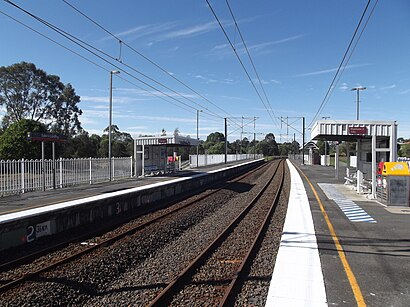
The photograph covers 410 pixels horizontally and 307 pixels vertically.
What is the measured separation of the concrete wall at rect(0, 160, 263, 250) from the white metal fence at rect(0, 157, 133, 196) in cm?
605

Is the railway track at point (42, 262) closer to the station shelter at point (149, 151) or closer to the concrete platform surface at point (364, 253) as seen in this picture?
the concrete platform surface at point (364, 253)

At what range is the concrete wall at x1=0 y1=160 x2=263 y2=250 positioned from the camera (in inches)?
329

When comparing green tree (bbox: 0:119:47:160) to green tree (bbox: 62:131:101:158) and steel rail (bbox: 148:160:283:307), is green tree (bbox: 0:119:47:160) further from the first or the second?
steel rail (bbox: 148:160:283:307)

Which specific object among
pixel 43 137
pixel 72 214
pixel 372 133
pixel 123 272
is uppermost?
pixel 372 133

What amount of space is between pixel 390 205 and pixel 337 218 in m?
4.15

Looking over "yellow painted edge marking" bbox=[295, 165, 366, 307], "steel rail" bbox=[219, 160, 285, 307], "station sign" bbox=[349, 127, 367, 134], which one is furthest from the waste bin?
"steel rail" bbox=[219, 160, 285, 307]

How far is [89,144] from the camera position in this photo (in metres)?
66.7

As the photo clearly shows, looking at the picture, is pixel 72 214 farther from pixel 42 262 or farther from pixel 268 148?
pixel 268 148

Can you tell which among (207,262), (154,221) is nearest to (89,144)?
(154,221)

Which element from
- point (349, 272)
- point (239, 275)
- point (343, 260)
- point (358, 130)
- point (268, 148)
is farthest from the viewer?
point (268, 148)

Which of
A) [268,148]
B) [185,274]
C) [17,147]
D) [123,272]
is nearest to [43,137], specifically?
[123,272]

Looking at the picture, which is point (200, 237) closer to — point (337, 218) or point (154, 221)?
point (154, 221)

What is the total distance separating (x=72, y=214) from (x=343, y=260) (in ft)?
24.4

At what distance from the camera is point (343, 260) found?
24.9 feet
